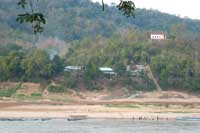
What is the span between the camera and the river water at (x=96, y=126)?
87.2 ft

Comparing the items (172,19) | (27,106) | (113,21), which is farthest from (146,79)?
(172,19)

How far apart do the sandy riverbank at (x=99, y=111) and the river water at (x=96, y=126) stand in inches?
85.7

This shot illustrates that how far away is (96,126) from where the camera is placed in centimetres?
2936

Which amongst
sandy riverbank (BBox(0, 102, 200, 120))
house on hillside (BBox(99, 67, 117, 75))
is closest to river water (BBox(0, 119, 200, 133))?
sandy riverbank (BBox(0, 102, 200, 120))

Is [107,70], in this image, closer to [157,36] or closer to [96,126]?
[157,36]

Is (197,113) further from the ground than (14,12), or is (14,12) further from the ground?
(14,12)

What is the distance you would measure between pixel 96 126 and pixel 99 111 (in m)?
7.83

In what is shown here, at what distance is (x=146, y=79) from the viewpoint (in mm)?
49594

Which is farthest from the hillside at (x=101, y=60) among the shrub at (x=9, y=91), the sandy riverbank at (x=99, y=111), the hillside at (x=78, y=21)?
the sandy riverbank at (x=99, y=111)

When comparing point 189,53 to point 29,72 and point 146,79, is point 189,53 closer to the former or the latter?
point 146,79

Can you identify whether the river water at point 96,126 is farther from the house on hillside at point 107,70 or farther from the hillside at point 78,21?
the hillside at point 78,21

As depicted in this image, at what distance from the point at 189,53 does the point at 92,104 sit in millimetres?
18441

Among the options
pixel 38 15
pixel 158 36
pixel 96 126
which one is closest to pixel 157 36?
pixel 158 36

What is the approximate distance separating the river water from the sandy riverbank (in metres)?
2.18
